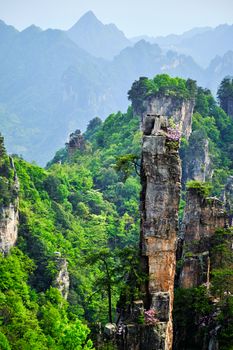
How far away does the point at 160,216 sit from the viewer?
24.3 meters

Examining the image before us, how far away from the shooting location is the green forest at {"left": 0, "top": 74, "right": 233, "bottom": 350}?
26.0 meters

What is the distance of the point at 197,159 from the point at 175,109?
4795mm

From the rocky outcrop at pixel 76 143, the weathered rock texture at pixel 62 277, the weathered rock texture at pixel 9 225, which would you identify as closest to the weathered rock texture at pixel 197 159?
the rocky outcrop at pixel 76 143

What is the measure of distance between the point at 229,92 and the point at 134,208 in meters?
19.0

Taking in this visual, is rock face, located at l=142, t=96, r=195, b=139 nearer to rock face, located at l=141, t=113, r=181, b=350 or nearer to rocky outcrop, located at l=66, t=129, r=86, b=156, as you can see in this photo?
rocky outcrop, located at l=66, t=129, r=86, b=156

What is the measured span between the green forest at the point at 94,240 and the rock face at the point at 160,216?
0.53m

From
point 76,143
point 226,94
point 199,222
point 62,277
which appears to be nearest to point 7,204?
point 62,277

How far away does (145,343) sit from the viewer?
23.6 meters

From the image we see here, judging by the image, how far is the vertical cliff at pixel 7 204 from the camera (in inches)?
1590

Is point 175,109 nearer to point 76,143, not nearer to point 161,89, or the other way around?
point 161,89

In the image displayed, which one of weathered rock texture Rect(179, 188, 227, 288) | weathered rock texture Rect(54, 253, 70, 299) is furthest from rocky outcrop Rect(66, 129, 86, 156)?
weathered rock texture Rect(179, 188, 227, 288)

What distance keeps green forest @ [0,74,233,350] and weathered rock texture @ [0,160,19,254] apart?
1.40ft

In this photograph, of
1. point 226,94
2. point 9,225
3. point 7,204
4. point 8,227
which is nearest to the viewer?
point 7,204

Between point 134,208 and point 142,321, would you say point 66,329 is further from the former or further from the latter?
point 134,208
